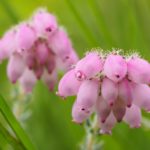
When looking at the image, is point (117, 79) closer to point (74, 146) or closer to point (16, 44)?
point (16, 44)

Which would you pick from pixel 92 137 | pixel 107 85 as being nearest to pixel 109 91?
pixel 107 85

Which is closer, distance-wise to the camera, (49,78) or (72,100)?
(49,78)

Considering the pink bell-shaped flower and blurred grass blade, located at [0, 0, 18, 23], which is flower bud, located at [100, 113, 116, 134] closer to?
the pink bell-shaped flower

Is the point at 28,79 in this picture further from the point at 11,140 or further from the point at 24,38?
the point at 11,140

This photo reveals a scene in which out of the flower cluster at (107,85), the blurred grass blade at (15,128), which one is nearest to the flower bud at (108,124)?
the flower cluster at (107,85)

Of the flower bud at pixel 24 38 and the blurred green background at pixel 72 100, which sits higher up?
the blurred green background at pixel 72 100

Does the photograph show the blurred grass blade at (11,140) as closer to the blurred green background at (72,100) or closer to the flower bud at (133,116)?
the flower bud at (133,116)
